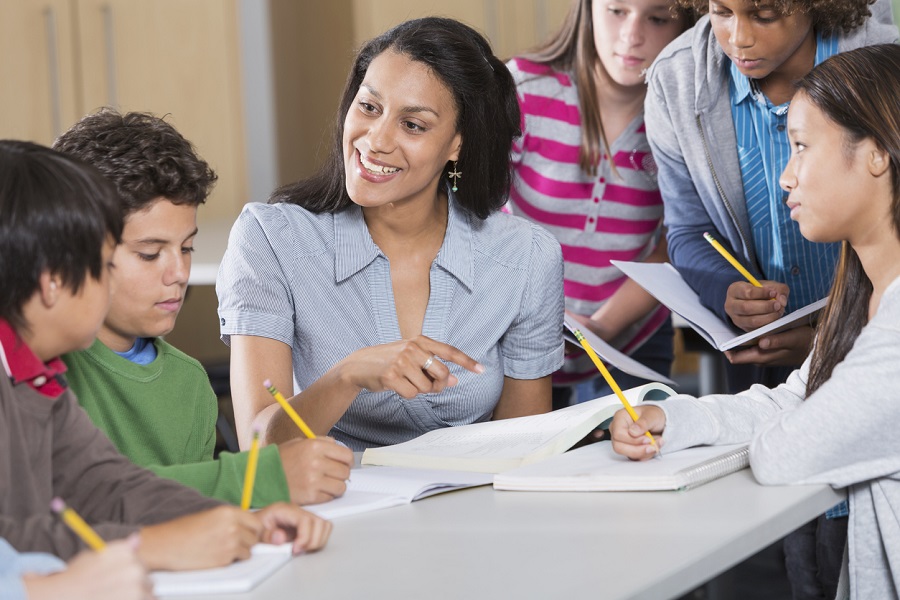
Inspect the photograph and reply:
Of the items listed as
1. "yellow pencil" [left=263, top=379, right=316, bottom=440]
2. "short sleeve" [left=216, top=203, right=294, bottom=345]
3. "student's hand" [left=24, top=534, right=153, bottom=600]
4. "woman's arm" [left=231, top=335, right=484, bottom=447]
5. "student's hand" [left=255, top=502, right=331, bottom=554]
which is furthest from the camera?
"short sleeve" [left=216, top=203, right=294, bottom=345]

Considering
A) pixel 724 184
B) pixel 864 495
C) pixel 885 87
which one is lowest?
pixel 864 495

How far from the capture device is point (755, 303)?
173cm

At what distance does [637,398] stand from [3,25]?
310 cm

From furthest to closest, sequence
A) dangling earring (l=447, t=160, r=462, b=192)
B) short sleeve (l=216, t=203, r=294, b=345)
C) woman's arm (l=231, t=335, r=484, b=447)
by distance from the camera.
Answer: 1. dangling earring (l=447, t=160, r=462, b=192)
2. short sleeve (l=216, t=203, r=294, b=345)
3. woman's arm (l=231, t=335, r=484, b=447)

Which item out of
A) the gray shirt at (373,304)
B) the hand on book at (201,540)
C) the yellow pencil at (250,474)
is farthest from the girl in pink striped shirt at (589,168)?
the hand on book at (201,540)

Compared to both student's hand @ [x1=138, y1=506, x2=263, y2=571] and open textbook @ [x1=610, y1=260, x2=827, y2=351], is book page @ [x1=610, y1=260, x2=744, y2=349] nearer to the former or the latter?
open textbook @ [x1=610, y1=260, x2=827, y2=351]

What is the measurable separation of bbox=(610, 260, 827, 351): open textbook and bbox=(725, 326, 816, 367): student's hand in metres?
0.01

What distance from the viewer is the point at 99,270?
970mm

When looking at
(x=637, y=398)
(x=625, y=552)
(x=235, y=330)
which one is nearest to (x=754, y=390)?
(x=637, y=398)

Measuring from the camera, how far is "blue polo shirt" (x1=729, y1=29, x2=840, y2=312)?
1884mm

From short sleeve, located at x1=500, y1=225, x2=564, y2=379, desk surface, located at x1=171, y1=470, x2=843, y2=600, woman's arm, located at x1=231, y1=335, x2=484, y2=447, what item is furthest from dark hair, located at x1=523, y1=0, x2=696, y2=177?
desk surface, located at x1=171, y1=470, x2=843, y2=600

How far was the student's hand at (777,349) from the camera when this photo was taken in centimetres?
175

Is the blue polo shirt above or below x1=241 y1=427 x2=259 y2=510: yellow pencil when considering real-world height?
above

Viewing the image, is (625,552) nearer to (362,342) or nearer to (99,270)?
(99,270)
